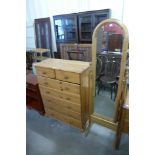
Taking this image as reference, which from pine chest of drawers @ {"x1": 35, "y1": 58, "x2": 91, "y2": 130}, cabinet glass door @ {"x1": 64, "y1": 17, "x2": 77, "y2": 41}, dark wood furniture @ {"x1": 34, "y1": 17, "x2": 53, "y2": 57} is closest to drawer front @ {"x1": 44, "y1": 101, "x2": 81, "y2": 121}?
pine chest of drawers @ {"x1": 35, "y1": 58, "x2": 91, "y2": 130}

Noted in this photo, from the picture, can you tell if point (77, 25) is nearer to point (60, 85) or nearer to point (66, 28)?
point (66, 28)

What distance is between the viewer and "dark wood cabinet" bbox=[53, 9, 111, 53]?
3395 millimetres

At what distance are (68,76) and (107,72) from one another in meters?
0.80

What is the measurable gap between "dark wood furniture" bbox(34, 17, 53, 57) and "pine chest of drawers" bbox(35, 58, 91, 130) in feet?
8.07

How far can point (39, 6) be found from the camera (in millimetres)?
4281

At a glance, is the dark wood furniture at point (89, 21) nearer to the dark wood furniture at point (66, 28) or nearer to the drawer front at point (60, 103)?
the dark wood furniture at point (66, 28)

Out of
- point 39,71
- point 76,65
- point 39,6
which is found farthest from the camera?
point 39,6

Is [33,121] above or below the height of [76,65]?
below

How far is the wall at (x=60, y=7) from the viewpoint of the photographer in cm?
328

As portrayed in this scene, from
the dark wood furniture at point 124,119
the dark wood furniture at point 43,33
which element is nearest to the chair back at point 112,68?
the dark wood furniture at point 124,119
